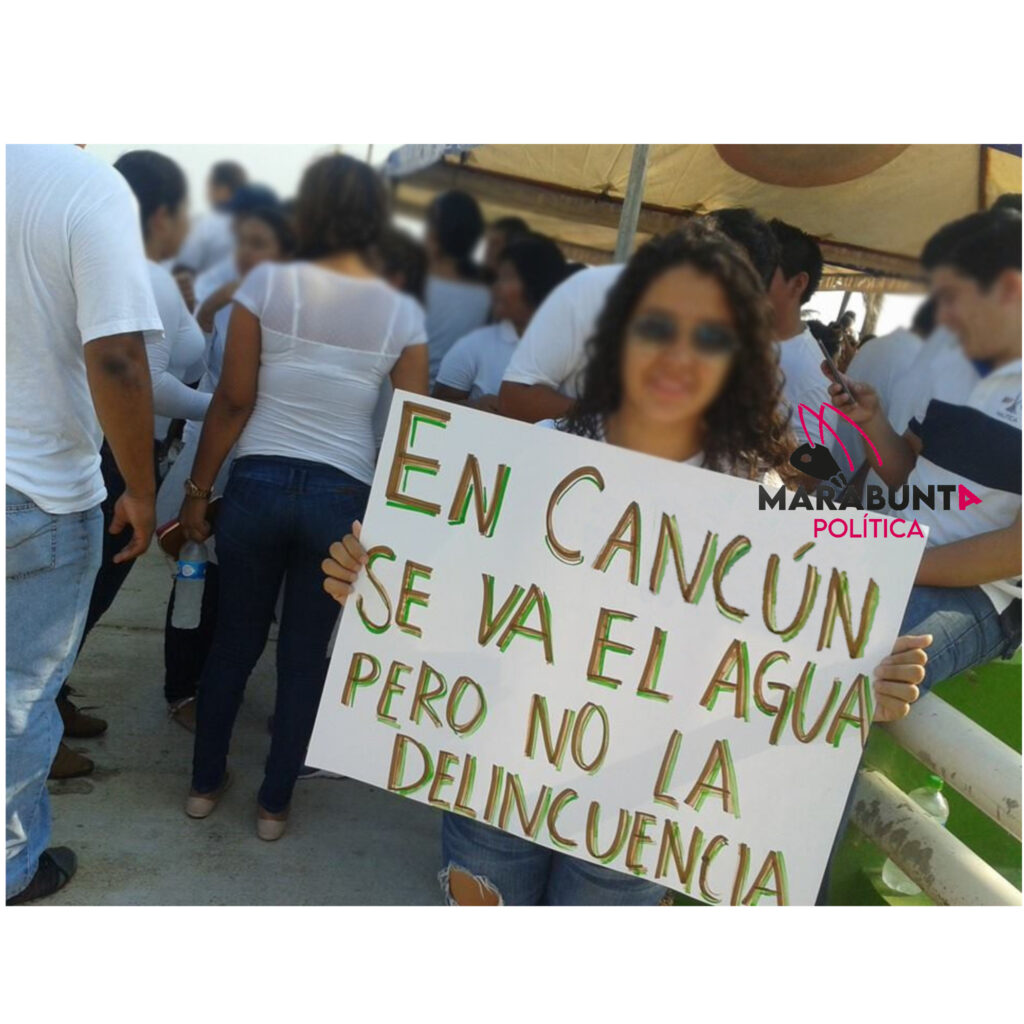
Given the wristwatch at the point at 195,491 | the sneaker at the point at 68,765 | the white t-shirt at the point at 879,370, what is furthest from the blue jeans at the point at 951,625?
the sneaker at the point at 68,765

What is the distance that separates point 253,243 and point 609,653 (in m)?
1.04

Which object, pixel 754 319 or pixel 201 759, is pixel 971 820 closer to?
pixel 754 319

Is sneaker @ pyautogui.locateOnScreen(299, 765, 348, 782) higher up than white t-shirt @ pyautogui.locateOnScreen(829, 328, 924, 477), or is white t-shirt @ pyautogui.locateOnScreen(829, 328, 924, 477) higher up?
white t-shirt @ pyautogui.locateOnScreen(829, 328, 924, 477)

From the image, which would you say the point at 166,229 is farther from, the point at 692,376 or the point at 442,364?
the point at 692,376

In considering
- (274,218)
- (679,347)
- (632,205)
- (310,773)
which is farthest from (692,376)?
(310,773)

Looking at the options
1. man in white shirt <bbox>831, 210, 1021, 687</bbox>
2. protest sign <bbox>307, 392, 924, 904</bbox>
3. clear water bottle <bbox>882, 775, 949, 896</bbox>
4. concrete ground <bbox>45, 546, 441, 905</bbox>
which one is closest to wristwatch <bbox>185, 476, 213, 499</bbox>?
concrete ground <bbox>45, 546, 441, 905</bbox>

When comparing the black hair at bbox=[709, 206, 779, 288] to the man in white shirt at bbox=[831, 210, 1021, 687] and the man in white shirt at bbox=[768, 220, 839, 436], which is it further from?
the man in white shirt at bbox=[831, 210, 1021, 687]

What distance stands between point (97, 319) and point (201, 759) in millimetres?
1190

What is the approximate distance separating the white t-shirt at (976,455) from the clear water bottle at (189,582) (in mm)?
1552

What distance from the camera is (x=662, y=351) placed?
1.63 meters

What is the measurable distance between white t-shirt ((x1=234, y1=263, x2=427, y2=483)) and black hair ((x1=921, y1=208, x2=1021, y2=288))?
0.99 m

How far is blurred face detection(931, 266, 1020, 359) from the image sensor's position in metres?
1.73

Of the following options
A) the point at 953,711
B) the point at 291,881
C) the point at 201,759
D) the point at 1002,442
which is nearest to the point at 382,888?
the point at 291,881

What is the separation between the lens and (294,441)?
80.4 inches
